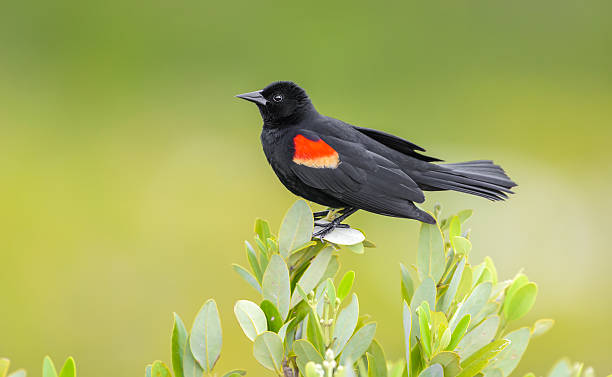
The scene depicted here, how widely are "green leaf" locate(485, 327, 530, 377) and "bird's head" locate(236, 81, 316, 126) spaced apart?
98 cm

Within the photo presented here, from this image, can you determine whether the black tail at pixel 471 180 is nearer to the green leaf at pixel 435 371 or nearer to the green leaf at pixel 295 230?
the green leaf at pixel 295 230

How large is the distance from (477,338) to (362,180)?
2.14 ft

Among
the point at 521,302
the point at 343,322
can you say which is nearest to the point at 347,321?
the point at 343,322

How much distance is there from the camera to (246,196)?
454cm

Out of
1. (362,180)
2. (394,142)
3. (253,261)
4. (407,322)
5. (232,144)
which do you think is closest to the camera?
(407,322)

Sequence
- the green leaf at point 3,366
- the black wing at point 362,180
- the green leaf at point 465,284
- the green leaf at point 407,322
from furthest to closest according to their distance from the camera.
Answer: the black wing at point 362,180
the green leaf at point 465,284
the green leaf at point 407,322
the green leaf at point 3,366

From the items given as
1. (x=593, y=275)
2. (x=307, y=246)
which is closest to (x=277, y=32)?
(x=593, y=275)

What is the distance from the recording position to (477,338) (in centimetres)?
109

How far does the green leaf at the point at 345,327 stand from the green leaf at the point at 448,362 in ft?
0.50

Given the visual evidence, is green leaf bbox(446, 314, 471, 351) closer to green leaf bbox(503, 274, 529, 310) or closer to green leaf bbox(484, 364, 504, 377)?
green leaf bbox(484, 364, 504, 377)

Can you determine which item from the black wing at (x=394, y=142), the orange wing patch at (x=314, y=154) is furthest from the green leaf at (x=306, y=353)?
the black wing at (x=394, y=142)

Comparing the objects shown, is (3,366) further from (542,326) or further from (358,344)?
(542,326)

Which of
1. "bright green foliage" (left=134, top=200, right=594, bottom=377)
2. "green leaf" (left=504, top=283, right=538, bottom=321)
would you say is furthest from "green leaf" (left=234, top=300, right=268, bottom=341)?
"green leaf" (left=504, top=283, right=538, bottom=321)

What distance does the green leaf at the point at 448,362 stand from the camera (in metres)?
0.97
